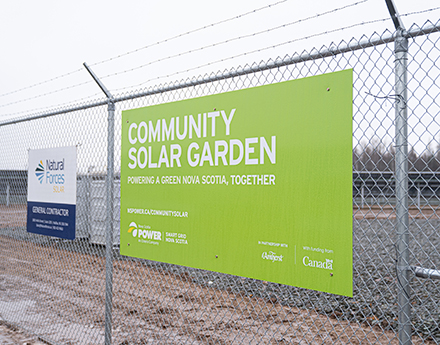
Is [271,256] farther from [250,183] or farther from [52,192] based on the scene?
[52,192]

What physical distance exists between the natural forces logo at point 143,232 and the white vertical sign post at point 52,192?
138cm

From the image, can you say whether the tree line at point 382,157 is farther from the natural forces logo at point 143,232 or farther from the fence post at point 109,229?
the fence post at point 109,229

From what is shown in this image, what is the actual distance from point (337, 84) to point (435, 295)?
606 centimetres

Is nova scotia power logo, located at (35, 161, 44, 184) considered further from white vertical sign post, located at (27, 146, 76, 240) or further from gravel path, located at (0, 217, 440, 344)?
gravel path, located at (0, 217, 440, 344)

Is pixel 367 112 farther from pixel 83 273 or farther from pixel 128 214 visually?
pixel 83 273

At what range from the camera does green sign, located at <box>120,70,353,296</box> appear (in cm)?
263

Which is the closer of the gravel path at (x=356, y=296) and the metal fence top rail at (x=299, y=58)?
the metal fence top rail at (x=299, y=58)

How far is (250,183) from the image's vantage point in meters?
3.13

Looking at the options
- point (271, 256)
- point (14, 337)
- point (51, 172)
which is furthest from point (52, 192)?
point (271, 256)

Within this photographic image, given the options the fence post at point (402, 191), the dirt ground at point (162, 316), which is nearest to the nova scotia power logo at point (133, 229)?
the dirt ground at point (162, 316)

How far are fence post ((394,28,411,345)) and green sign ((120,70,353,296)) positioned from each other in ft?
0.95

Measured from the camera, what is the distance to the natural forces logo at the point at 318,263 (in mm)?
2591

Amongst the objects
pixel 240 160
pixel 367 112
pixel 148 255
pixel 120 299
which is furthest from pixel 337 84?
pixel 120 299

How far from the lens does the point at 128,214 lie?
13.9 ft
